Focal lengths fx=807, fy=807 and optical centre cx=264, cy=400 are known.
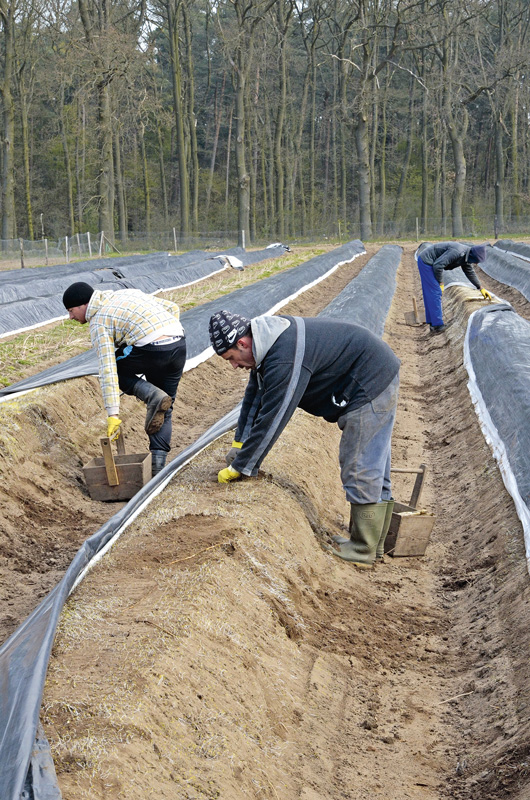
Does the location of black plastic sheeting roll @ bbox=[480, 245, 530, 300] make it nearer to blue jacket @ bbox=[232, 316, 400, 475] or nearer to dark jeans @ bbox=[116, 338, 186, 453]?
dark jeans @ bbox=[116, 338, 186, 453]

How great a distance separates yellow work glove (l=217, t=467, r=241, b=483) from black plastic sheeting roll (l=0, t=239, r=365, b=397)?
2785 millimetres

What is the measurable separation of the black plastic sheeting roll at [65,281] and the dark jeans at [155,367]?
6812 millimetres

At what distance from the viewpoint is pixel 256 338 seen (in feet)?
14.3

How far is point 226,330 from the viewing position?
426 centimetres

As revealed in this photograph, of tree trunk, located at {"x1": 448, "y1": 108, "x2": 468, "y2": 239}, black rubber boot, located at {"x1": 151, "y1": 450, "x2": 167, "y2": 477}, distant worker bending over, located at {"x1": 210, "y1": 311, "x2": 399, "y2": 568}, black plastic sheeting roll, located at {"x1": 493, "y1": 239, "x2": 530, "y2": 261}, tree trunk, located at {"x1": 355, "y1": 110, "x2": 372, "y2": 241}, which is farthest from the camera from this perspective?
tree trunk, located at {"x1": 448, "y1": 108, "x2": 468, "y2": 239}

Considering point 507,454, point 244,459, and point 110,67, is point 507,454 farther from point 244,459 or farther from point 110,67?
point 110,67

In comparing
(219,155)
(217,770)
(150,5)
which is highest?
(150,5)

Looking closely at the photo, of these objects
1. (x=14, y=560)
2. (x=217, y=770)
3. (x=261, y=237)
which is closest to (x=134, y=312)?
(x=14, y=560)

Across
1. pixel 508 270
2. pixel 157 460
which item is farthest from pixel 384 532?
pixel 508 270

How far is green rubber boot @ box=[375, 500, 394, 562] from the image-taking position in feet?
16.3

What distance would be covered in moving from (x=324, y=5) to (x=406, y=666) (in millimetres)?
45175

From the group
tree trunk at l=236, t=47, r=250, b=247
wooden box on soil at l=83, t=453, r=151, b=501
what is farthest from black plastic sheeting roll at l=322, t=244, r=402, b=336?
tree trunk at l=236, t=47, r=250, b=247

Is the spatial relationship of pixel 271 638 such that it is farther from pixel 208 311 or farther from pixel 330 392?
pixel 208 311

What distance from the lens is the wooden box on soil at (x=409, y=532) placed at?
5.09 metres
